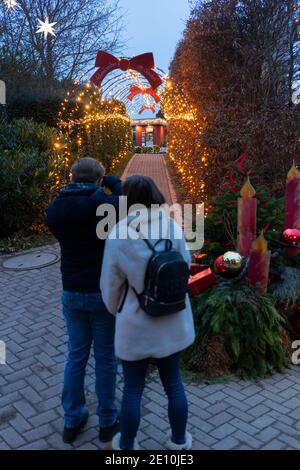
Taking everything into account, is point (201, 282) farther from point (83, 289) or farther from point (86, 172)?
point (86, 172)

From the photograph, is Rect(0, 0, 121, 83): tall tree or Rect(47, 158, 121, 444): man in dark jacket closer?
Rect(47, 158, 121, 444): man in dark jacket

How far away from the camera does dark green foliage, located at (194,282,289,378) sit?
3486 mm

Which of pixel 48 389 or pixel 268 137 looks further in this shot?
pixel 268 137

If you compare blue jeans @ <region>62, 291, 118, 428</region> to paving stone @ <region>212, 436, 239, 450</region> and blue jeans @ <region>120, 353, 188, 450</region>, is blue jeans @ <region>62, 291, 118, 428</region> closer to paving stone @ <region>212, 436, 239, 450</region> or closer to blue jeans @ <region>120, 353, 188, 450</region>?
blue jeans @ <region>120, 353, 188, 450</region>

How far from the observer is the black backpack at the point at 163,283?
2.20 m

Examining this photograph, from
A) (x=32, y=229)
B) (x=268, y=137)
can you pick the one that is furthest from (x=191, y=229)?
(x=32, y=229)

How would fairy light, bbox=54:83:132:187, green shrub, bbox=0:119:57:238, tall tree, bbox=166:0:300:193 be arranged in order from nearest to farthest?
tall tree, bbox=166:0:300:193
green shrub, bbox=0:119:57:238
fairy light, bbox=54:83:132:187

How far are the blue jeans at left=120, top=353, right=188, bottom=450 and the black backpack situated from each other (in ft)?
1.10

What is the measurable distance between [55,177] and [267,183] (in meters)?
3.94

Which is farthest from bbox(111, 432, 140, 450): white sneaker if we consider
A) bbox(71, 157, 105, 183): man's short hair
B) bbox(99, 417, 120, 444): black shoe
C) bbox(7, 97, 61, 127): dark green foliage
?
bbox(7, 97, 61, 127): dark green foliage

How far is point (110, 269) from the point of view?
2299mm

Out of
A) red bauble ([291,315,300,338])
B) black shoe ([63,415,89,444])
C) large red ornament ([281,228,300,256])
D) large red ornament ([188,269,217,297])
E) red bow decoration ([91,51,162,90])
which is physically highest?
red bow decoration ([91,51,162,90])

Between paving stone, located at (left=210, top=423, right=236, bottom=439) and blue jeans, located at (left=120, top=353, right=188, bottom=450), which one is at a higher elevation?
blue jeans, located at (left=120, top=353, right=188, bottom=450)
